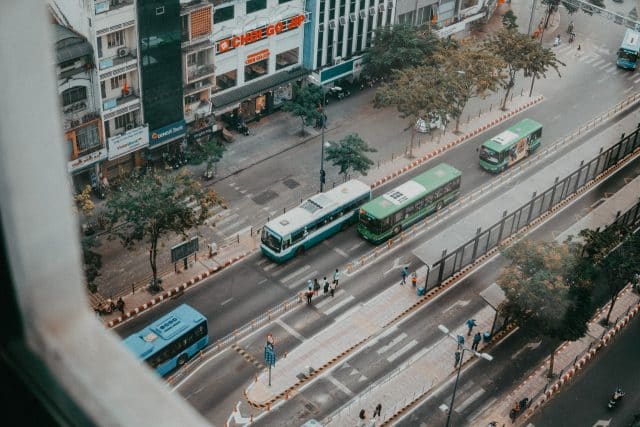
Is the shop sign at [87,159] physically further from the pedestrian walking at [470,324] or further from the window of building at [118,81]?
the pedestrian walking at [470,324]

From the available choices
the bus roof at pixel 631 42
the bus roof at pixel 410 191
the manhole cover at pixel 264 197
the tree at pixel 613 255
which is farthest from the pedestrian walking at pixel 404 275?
the bus roof at pixel 631 42

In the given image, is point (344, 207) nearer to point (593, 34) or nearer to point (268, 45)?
point (268, 45)

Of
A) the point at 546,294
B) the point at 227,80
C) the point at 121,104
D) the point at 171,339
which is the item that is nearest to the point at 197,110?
the point at 227,80

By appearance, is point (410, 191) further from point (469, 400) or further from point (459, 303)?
point (469, 400)

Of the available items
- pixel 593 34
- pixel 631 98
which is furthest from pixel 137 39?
pixel 593 34

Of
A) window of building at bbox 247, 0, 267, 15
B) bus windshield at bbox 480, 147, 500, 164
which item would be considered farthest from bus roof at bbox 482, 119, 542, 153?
window of building at bbox 247, 0, 267, 15

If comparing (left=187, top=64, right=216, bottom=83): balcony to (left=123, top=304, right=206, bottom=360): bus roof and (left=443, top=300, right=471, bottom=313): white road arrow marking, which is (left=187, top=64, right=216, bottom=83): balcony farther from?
(left=443, top=300, right=471, bottom=313): white road arrow marking
